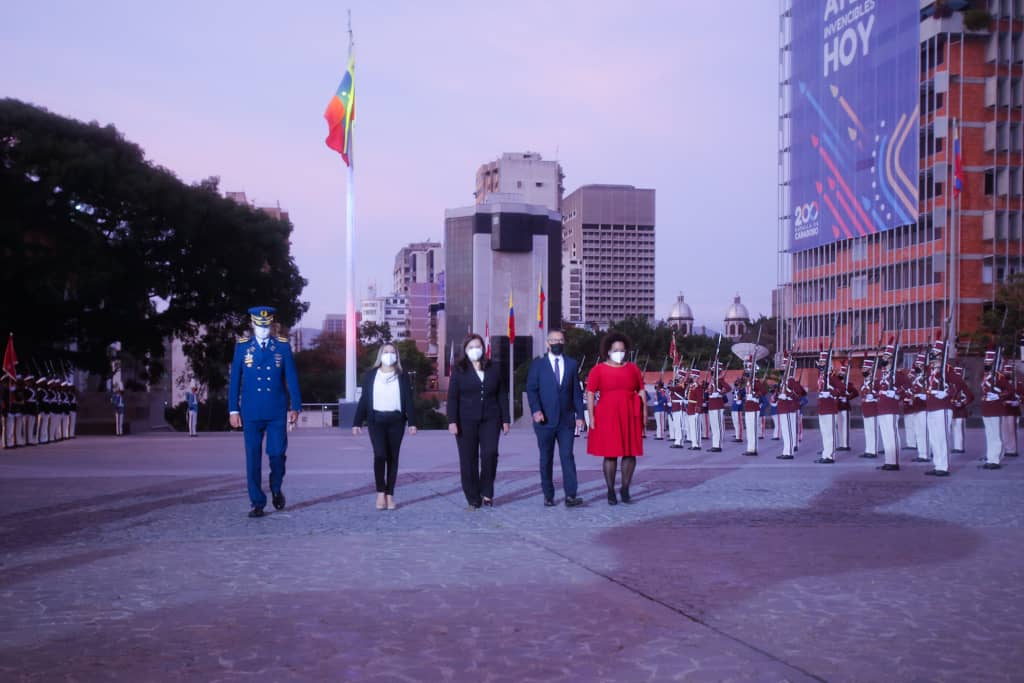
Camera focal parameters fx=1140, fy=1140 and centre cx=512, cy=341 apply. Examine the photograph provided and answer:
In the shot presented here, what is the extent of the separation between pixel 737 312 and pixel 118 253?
158593 mm

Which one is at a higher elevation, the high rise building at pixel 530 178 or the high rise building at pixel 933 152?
the high rise building at pixel 530 178

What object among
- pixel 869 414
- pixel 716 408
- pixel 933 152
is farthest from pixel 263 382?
pixel 933 152

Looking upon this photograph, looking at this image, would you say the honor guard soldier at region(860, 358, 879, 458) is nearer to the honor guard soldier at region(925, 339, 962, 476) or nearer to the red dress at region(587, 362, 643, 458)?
the honor guard soldier at region(925, 339, 962, 476)

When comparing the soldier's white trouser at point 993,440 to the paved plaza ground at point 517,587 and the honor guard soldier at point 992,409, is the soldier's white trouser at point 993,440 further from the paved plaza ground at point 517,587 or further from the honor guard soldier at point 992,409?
the paved plaza ground at point 517,587

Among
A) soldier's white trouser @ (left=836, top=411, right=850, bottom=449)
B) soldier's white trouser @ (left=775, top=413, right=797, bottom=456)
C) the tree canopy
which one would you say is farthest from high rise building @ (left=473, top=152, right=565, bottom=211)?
soldier's white trouser @ (left=775, top=413, right=797, bottom=456)

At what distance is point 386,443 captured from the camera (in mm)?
11820

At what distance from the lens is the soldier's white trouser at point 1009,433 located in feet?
75.3

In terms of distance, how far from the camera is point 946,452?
17.3m

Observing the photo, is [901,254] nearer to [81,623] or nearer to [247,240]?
[247,240]

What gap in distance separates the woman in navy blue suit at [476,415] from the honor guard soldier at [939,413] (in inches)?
326

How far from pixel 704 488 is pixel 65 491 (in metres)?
8.28

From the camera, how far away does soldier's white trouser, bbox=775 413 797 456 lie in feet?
73.5

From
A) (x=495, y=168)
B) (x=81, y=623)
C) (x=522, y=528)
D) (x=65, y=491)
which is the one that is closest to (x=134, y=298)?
(x=65, y=491)

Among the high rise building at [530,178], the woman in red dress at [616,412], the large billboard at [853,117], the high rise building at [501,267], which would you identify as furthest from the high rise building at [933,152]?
the high rise building at [530,178]
